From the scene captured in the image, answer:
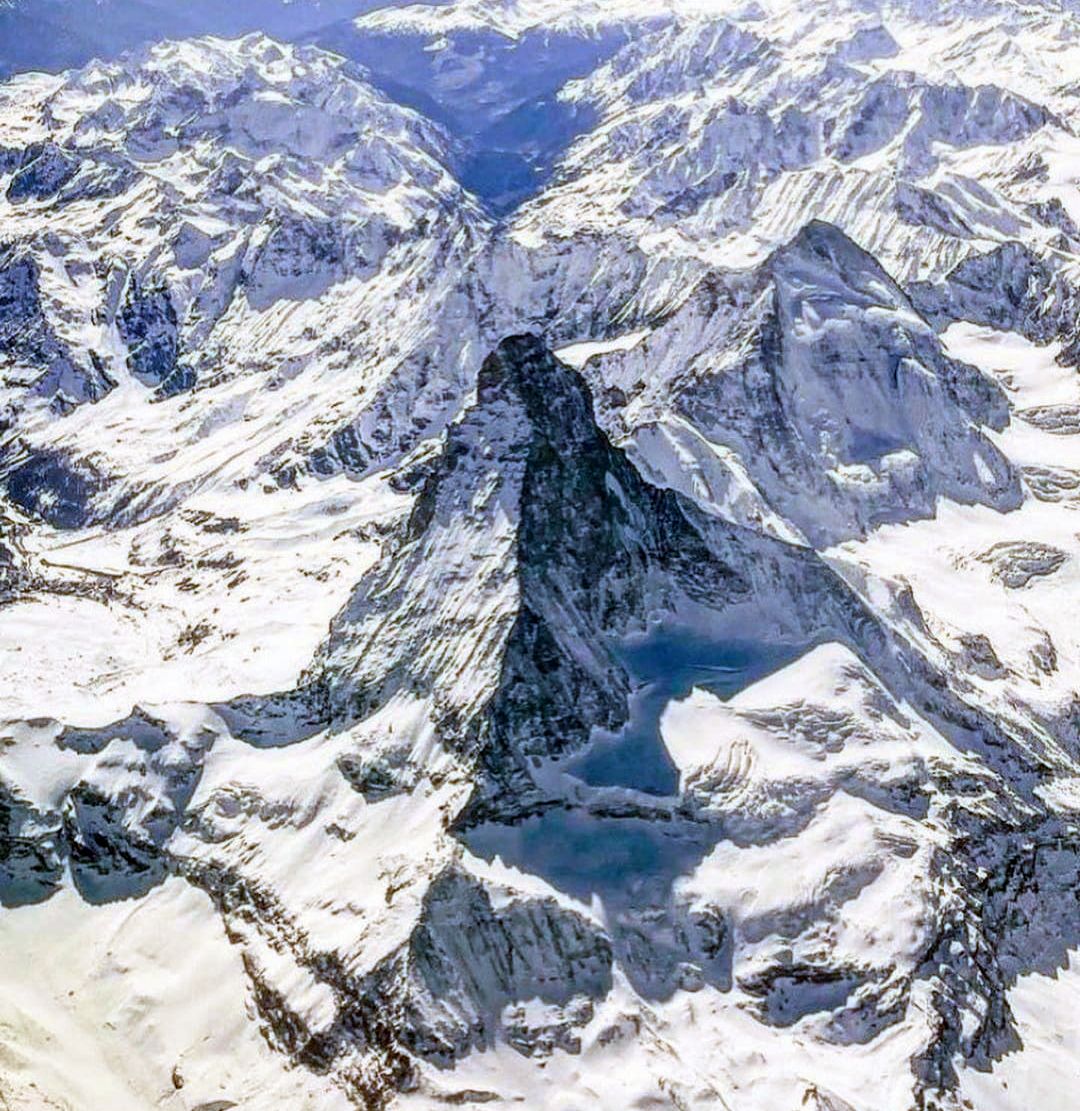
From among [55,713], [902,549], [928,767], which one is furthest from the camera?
[902,549]

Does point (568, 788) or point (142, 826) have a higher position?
point (568, 788)

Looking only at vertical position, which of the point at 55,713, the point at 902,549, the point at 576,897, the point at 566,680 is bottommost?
the point at 902,549

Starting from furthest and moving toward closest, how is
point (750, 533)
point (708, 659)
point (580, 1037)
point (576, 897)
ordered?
point (750, 533), point (708, 659), point (576, 897), point (580, 1037)

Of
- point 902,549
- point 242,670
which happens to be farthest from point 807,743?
point 902,549

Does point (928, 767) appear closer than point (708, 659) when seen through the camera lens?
Yes

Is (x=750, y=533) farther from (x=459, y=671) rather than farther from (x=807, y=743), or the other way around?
(x=459, y=671)

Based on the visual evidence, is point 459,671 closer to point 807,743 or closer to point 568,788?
point 568,788

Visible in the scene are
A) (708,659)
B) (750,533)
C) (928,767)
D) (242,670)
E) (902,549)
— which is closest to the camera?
(928,767)

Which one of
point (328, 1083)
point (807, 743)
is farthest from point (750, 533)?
point (328, 1083)

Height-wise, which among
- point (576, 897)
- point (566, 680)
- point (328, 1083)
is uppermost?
point (566, 680)
